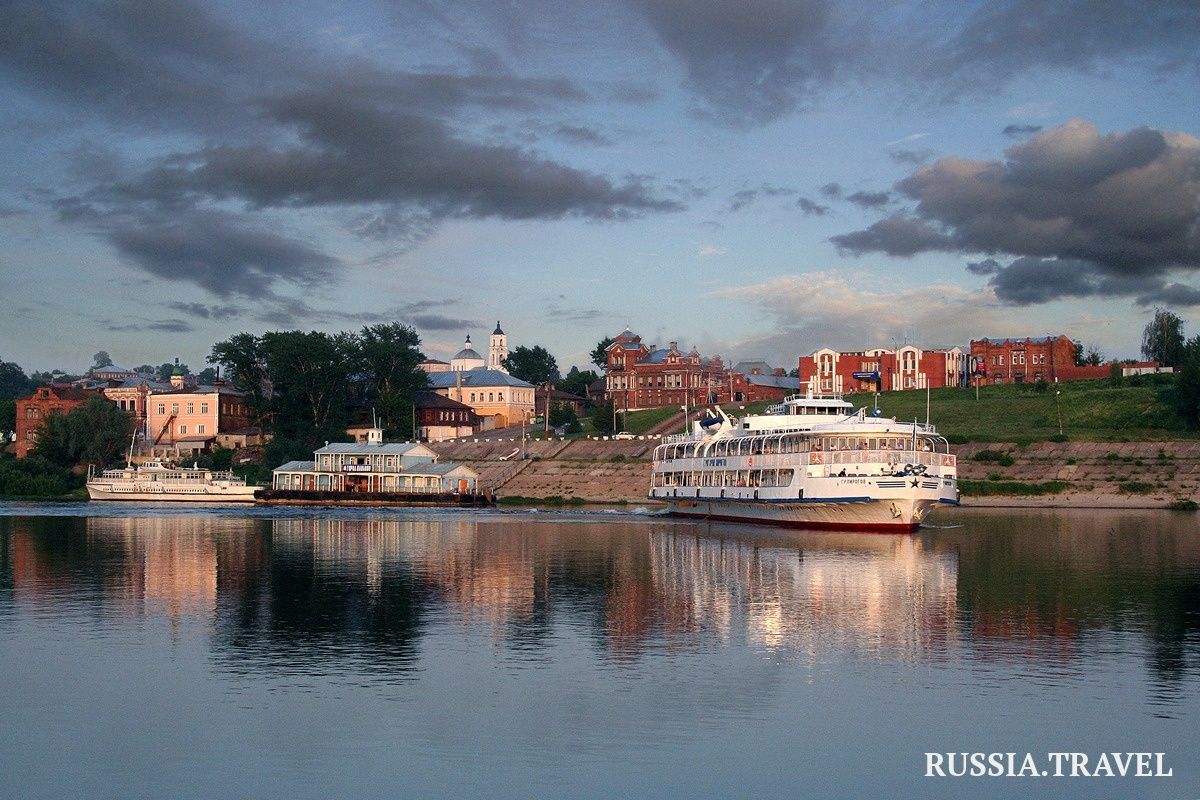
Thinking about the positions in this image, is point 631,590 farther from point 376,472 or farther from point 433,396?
point 433,396

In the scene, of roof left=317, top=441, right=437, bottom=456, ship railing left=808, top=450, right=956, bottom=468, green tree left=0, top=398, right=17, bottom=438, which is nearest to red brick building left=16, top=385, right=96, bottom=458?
green tree left=0, top=398, right=17, bottom=438

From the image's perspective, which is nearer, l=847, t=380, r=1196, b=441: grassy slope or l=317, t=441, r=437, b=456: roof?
l=847, t=380, r=1196, b=441: grassy slope

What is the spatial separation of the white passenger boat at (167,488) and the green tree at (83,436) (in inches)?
699

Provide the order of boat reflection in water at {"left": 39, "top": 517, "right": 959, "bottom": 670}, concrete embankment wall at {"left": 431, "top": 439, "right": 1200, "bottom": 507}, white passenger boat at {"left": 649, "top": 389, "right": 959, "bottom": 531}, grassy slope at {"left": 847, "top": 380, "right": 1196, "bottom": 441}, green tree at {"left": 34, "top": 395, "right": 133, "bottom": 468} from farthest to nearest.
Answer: green tree at {"left": 34, "top": 395, "right": 133, "bottom": 468} < grassy slope at {"left": 847, "top": 380, "right": 1196, "bottom": 441} < concrete embankment wall at {"left": 431, "top": 439, "right": 1200, "bottom": 507} < white passenger boat at {"left": 649, "top": 389, "right": 959, "bottom": 531} < boat reflection in water at {"left": 39, "top": 517, "right": 959, "bottom": 670}

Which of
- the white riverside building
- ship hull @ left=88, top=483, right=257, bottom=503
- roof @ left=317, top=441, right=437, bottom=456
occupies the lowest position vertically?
ship hull @ left=88, top=483, right=257, bottom=503

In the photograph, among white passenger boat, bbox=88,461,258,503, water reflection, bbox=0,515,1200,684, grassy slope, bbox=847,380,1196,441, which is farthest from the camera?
white passenger boat, bbox=88,461,258,503

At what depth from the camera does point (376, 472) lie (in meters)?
136

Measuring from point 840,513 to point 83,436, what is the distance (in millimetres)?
107237

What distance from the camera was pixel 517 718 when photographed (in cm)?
2555

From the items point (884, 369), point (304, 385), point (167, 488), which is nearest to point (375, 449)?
point (167, 488)

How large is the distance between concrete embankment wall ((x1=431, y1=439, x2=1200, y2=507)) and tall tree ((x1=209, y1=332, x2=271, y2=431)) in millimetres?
40129

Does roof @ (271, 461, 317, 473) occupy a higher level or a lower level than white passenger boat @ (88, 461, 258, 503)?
higher

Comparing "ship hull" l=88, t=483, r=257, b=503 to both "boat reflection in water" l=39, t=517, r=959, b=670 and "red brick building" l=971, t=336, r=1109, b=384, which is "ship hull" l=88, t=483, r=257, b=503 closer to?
"boat reflection in water" l=39, t=517, r=959, b=670

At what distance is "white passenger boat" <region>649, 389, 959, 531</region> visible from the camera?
77.8 m
